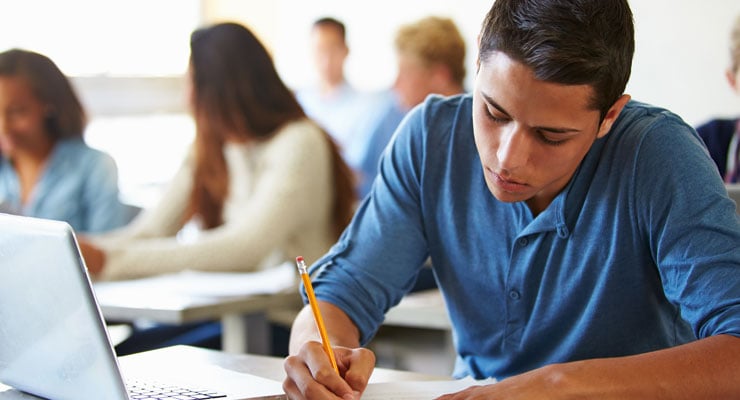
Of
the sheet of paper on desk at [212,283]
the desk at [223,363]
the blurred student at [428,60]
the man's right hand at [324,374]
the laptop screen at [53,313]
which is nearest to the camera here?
the laptop screen at [53,313]

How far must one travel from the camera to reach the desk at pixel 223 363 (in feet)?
4.44

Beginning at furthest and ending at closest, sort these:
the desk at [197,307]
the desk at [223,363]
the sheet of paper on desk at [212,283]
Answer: the sheet of paper on desk at [212,283], the desk at [197,307], the desk at [223,363]

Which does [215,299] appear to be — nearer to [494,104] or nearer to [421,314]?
[421,314]

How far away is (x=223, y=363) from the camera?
1.42m

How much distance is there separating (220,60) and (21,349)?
1.78m

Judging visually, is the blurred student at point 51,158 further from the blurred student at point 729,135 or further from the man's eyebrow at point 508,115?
the man's eyebrow at point 508,115

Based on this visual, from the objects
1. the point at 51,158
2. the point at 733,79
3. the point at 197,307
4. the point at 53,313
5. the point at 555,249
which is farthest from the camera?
the point at 51,158

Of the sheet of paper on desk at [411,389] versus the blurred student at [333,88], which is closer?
the sheet of paper on desk at [411,389]

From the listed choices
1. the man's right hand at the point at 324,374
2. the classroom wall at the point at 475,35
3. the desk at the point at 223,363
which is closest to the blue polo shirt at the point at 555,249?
the desk at the point at 223,363

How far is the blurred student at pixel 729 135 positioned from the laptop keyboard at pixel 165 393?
1.71 metres

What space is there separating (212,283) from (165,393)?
3.96 ft

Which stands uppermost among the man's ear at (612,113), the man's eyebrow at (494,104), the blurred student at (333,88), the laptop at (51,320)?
the man's eyebrow at (494,104)

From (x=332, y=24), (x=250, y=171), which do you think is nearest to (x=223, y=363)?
(x=250, y=171)

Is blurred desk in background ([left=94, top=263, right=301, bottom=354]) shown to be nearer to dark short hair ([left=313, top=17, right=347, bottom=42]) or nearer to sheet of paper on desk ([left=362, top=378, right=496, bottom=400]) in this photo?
sheet of paper on desk ([left=362, top=378, right=496, bottom=400])
